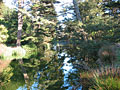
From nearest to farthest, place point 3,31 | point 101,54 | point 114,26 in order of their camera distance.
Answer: point 101,54, point 114,26, point 3,31

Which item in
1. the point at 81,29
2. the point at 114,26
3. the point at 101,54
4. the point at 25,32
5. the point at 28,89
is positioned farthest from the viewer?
the point at 25,32

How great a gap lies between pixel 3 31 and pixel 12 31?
16.6 feet

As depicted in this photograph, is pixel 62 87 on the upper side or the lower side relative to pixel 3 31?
lower

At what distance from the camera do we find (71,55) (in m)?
13.3

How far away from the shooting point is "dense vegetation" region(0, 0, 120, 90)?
4.87 m

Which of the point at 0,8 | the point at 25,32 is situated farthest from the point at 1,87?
the point at 0,8

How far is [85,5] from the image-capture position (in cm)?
2194

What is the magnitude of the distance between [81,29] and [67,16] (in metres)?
3.15

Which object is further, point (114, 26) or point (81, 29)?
point (81, 29)

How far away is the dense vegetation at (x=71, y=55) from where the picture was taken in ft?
16.0

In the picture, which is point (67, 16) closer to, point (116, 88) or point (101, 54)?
point (101, 54)

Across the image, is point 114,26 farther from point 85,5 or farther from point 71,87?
point 85,5

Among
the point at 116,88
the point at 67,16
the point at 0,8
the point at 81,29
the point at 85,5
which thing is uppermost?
the point at 0,8

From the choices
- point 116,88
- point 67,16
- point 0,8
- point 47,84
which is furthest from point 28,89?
point 0,8
